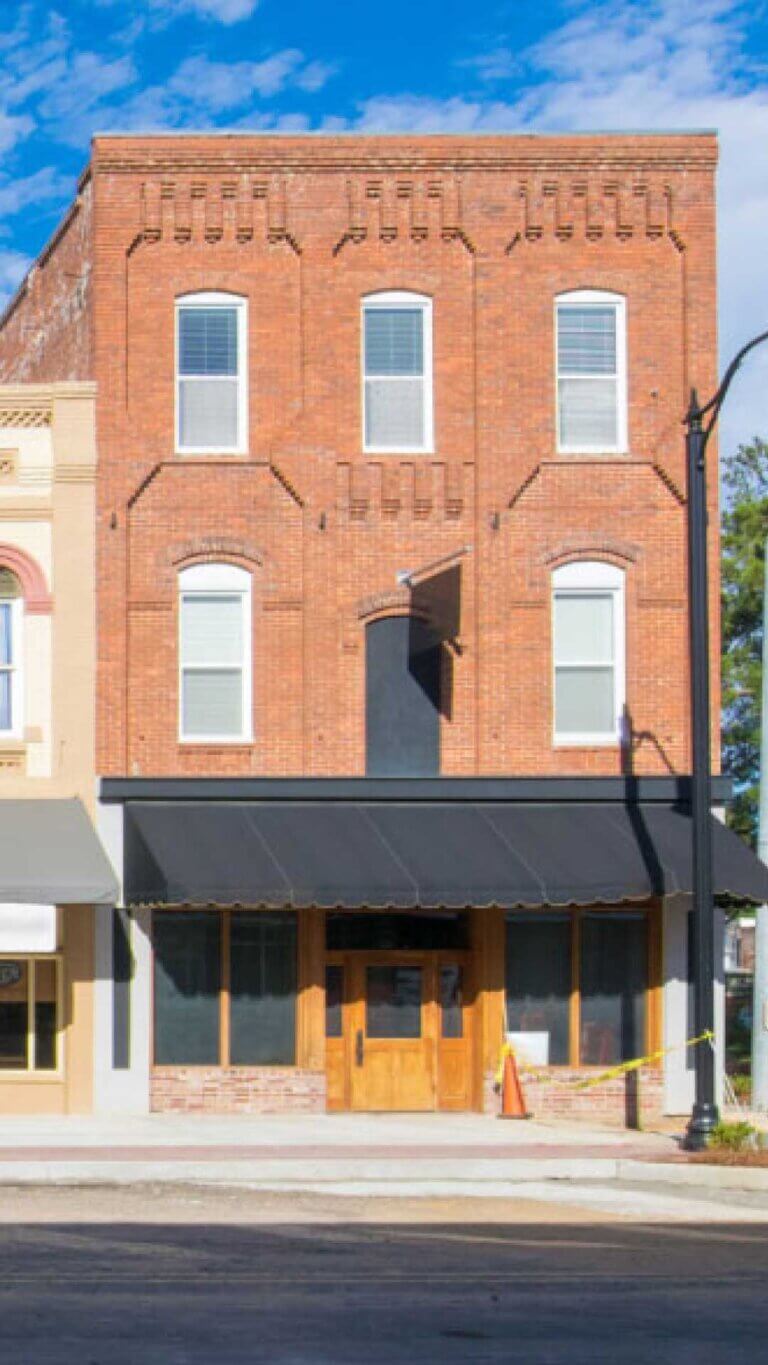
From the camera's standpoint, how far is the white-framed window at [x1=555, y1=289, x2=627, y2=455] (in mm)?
28625

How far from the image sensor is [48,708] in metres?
27.6

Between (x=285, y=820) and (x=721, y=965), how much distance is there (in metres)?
6.60

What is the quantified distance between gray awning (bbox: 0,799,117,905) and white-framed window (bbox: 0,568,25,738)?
1084 millimetres

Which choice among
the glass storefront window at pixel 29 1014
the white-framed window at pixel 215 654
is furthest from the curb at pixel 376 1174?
the white-framed window at pixel 215 654

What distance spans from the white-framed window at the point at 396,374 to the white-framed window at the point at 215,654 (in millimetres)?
2541

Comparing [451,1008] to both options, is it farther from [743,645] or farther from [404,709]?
[743,645]

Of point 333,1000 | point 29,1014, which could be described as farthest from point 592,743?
point 29,1014

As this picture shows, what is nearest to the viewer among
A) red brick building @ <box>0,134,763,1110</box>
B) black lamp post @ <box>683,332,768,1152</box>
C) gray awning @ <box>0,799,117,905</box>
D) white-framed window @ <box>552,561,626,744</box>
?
black lamp post @ <box>683,332,768,1152</box>

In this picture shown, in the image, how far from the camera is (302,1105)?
89.4ft

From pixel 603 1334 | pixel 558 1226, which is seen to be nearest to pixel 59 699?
pixel 558 1226

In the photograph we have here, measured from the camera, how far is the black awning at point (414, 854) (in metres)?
26.0

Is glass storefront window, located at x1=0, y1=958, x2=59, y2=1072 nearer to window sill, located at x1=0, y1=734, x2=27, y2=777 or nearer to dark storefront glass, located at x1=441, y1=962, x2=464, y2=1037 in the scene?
A: window sill, located at x1=0, y1=734, x2=27, y2=777

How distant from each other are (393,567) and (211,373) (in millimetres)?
3337

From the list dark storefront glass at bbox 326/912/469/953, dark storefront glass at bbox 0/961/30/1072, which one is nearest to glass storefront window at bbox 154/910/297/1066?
dark storefront glass at bbox 326/912/469/953
